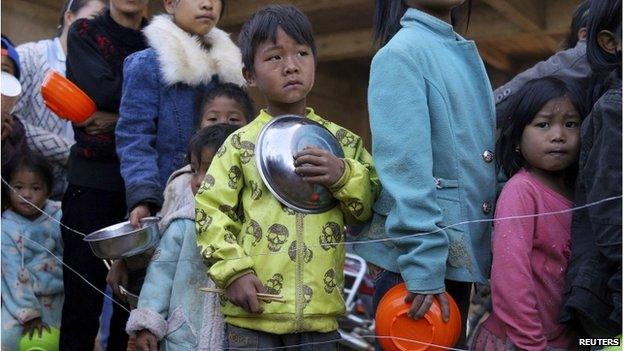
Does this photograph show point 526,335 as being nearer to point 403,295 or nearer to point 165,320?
point 403,295

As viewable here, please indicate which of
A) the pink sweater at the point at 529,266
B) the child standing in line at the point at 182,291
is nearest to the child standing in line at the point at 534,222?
the pink sweater at the point at 529,266

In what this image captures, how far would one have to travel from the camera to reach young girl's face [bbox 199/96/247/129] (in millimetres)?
3090

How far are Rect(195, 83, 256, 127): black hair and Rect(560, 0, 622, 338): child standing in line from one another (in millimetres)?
1143

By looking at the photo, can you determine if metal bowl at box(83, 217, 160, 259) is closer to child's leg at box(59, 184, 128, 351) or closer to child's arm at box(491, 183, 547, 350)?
child's leg at box(59, 184, 128, 351)

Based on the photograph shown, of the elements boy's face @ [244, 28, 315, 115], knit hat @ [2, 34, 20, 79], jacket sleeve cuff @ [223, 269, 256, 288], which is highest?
knit hat @ [2, 34, 20, 79]

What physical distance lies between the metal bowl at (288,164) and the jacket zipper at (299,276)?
0.13 ft

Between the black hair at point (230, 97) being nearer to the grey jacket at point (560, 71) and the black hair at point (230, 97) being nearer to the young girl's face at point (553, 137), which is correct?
the grey jacket at point (560, 71)

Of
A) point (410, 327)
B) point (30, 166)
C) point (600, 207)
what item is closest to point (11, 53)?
point (30, 166)

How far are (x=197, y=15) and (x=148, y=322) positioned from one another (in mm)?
1133

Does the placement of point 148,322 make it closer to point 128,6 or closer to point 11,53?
point 128,6

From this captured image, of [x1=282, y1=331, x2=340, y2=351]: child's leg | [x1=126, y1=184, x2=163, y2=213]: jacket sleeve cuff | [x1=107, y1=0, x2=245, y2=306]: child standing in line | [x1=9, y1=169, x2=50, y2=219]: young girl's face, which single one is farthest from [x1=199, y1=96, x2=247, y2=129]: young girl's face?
[x1=9, y1=169, x2=50, y2=219]: young girl's face

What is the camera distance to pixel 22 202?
3906mm

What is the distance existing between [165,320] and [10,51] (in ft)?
5.43

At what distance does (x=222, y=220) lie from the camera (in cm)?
240
